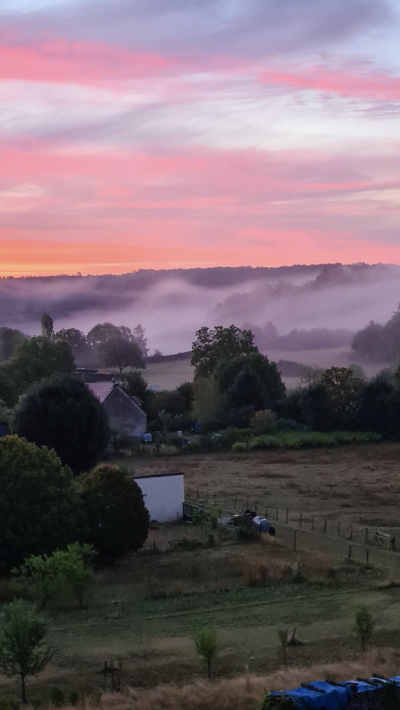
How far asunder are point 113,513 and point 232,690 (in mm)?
13127

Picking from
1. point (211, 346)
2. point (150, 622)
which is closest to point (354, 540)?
point (150, 622)

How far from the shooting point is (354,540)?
28156 mm

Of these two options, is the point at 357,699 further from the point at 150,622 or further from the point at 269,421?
the point at 269,421

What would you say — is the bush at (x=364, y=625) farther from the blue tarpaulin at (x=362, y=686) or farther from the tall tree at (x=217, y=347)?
the tall tree at (x=217, y=347)

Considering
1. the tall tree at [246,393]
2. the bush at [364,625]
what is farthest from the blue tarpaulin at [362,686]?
the tall tree at [246,393]

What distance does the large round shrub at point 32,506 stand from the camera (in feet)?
78.7

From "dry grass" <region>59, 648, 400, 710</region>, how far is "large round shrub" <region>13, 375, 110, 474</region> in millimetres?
28835

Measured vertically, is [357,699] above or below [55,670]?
above

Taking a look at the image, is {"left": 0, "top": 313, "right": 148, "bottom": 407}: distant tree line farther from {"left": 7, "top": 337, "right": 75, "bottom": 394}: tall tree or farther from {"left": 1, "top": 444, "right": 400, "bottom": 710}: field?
{"left": 1, "top": 444, "right": 400, "bottom": 710}: field

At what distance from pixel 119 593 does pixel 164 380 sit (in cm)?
8919

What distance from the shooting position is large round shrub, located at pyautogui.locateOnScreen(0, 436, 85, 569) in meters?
24.0

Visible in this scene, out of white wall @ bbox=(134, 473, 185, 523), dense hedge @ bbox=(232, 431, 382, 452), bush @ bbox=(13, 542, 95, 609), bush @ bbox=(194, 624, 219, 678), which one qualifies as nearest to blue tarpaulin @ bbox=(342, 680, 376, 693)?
bush @ bbox=(194, 624, 219, 678)

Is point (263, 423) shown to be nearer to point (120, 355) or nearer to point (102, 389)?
point (102, 389)

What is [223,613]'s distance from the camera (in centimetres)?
1939
